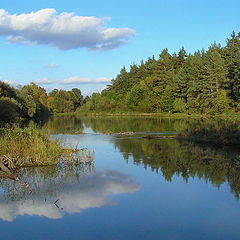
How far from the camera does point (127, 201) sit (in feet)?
36.4

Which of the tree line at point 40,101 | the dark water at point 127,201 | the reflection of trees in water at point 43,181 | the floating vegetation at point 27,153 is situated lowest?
the dark water at point 127,201

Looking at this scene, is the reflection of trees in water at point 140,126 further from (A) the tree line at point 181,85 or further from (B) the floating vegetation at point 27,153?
(B) the floating vegetation at point 27,153

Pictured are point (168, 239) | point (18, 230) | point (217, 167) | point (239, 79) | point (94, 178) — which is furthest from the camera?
point (239, 79)

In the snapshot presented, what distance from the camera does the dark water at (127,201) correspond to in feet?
27.9

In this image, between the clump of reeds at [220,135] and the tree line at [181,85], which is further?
the tree line at [181,85]

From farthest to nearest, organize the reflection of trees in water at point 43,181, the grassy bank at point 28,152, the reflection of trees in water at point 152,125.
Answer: the reflection of trees in water at point 152,125 → the grassy bank at point 28,152 → the reflection of trees in water at point 43,181

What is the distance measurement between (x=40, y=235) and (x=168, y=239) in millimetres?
2934

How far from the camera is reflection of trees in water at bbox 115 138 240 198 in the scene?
14.6 metres

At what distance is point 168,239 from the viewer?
7910mm

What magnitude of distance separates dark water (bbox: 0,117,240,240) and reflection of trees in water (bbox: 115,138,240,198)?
0.04m

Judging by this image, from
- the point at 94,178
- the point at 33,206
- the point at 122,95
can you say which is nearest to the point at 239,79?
the point at 122,95

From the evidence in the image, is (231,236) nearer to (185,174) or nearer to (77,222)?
(77,222)

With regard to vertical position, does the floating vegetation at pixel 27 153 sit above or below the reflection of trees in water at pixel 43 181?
above

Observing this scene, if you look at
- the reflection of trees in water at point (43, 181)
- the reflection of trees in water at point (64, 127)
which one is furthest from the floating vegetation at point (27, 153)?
the reflection of trees in water at point (64, 127)
